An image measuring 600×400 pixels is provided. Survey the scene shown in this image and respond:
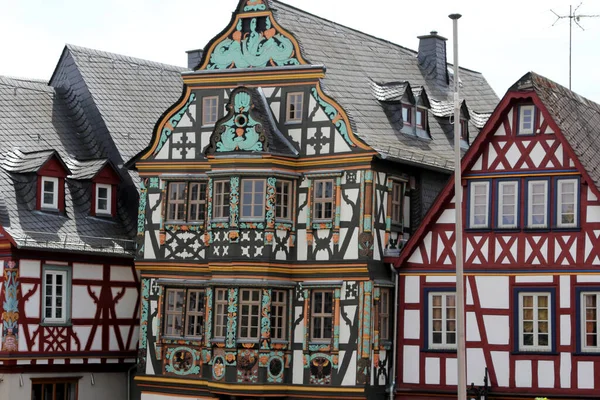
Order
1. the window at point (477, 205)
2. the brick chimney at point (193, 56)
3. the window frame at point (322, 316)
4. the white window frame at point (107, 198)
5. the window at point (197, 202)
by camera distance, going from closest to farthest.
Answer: the window at point (477, 205)
the window frame at point (322, 316)
the window at point (197, 202)
the white window frame at point (107, 198)
the brick chimney at point (193, 56)

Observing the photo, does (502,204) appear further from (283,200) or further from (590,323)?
(283,200)

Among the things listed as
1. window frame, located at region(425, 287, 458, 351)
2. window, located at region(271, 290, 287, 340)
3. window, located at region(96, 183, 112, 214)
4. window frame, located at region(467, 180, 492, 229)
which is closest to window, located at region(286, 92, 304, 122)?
window, located at region(271, 290, 287, 340)

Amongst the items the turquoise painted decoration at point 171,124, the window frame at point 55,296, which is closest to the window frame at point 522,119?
the turquoise painted decoration at point 171,124

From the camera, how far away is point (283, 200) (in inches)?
1684

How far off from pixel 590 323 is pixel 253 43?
12.6 metres

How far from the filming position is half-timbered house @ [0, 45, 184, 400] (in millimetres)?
44344

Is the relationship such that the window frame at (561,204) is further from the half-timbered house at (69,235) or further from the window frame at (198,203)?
the half-timbered house at (69,235)

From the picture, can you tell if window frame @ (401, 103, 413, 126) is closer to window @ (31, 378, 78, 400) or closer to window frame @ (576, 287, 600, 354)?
window frame @ (576, 287, 600, 354)

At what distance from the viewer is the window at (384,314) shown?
139 feet

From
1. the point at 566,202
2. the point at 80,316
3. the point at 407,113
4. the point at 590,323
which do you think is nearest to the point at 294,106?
the point at 407,113

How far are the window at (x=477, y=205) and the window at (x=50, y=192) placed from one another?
13154mm

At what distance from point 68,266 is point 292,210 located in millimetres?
7689

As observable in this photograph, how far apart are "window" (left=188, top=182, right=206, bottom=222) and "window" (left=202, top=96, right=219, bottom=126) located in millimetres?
1876

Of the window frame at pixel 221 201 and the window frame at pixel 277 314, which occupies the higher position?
the window frame at pixel 221 201
